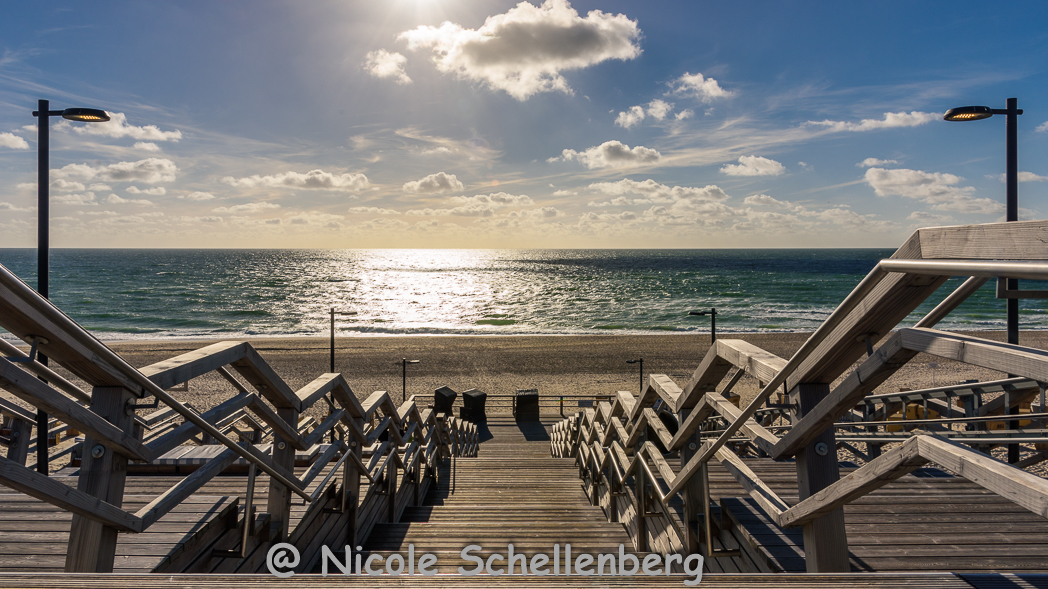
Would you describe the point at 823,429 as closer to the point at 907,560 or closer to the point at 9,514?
the point at 907,560

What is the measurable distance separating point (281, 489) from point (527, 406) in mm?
15272

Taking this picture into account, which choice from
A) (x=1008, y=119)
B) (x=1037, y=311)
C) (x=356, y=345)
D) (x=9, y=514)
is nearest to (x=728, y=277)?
(x=1037, y=311)

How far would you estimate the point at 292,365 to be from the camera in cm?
2738

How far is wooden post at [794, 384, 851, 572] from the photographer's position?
92.2 inches

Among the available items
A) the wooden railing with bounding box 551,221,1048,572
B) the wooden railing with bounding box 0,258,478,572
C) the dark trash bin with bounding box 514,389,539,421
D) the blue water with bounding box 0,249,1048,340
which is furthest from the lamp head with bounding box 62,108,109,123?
the blue water with bounding box 0,249,1048,340

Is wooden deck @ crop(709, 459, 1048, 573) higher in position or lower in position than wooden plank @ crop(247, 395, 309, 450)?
lower

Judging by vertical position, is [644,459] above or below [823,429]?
below

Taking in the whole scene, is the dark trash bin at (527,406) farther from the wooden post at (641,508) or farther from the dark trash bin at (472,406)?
the wooden post at (641,508)

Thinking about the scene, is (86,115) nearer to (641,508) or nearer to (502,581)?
(502,581)

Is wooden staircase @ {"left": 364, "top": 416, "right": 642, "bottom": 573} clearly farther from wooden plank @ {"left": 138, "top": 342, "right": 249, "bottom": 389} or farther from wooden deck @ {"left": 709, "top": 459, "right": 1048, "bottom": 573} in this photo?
wooden plank @ {"left": 138, "top": 342, "right": 249, "bottom": 389}

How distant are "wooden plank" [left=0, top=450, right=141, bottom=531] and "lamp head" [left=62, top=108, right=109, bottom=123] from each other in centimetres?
573

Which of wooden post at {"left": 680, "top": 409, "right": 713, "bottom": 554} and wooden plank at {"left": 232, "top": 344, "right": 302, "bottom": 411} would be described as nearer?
wooden plank at {"left": 232, "top": 344, "right": 302, "bottom": 411}

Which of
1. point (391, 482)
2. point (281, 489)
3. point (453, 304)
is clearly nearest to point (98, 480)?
point (281, 489)

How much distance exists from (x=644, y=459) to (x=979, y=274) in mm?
3369
